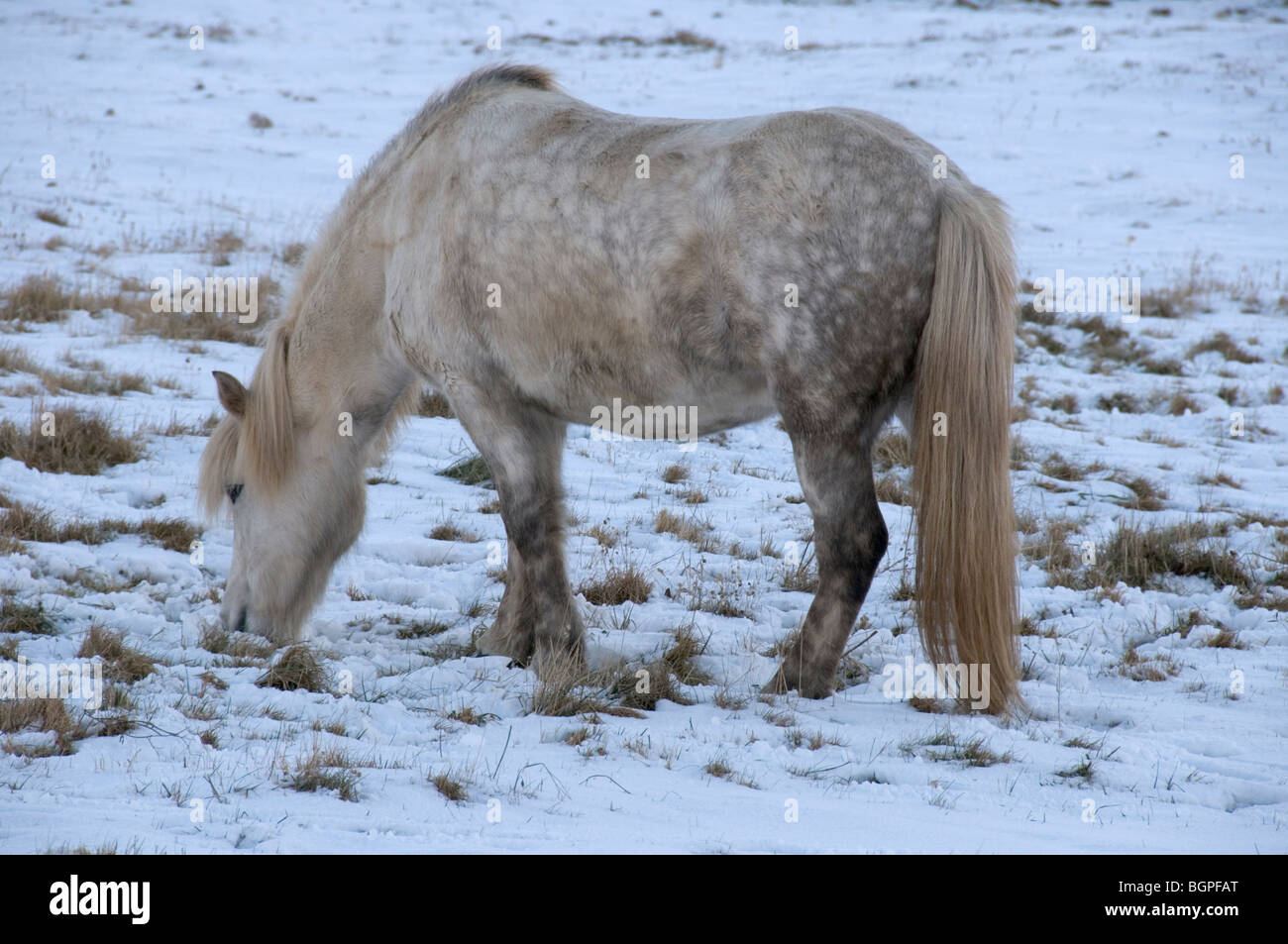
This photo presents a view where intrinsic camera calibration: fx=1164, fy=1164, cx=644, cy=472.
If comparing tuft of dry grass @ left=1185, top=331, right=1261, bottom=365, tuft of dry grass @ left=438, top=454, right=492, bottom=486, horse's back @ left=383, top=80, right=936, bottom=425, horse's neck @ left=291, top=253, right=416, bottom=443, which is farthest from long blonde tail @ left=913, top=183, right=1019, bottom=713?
tuft of dry grass @ left=1185, top=331, right=1261, bottom=365

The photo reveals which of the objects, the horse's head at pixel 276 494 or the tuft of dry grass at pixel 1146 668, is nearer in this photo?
the tuft of dry grass at pixel 1146 668

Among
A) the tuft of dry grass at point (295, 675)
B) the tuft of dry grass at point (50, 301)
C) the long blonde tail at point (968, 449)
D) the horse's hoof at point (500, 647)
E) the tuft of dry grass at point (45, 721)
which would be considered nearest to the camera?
the tuft of dry grass at point (45, 721)

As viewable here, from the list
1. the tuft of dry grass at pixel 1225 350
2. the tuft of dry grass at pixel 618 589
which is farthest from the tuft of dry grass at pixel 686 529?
the tuft of dry grass at pixel 1225 350

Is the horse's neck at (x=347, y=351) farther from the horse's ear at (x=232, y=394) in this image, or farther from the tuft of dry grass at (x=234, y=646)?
the tuft of dry grass at (x=234, y=646)

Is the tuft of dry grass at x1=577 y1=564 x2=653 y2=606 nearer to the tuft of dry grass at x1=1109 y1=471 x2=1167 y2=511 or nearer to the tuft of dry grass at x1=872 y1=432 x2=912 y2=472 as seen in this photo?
the tuft of dry grass at x1=872 y1=432 x2=912 y2=472

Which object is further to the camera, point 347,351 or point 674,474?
point 674,474

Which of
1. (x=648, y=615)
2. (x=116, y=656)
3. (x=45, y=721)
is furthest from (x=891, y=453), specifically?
(x=45, y=721)

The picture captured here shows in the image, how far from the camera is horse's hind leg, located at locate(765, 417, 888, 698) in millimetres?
4062

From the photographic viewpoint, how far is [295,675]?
13.8ft

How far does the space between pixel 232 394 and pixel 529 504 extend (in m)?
1.43

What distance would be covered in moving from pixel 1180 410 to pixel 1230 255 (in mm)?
5624

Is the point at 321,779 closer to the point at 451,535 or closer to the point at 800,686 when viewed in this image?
the point at 800,686

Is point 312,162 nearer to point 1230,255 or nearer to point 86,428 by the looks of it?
point 86,428

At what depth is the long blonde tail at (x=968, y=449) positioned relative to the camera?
153 inches
